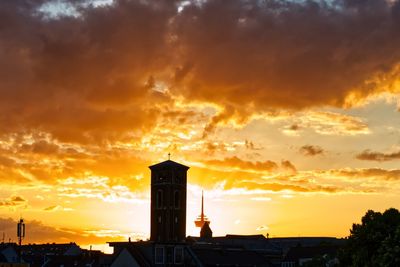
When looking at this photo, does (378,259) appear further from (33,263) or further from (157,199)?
(33,263)

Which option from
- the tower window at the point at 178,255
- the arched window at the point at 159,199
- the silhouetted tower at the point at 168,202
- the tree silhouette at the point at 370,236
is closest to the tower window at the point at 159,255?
the tower window at the point at 178,255

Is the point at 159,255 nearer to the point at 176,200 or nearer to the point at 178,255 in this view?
the point at 178,255

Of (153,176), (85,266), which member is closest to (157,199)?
(153,176)

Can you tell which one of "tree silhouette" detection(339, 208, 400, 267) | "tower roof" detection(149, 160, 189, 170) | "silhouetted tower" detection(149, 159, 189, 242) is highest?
"tower roof" detection(149, 160, 189, 170)

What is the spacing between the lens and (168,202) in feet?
476

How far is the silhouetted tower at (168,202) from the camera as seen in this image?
14450cm

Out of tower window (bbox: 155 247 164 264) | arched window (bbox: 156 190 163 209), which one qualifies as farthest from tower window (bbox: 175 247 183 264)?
arched window (bbox: 156 190 163 209)

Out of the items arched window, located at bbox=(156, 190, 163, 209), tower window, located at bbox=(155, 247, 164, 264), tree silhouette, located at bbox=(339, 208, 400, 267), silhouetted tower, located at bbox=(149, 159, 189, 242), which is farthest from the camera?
arched window, located at bbox=(156, 190, 163, 209)

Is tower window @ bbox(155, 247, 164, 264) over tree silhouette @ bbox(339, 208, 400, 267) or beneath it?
over

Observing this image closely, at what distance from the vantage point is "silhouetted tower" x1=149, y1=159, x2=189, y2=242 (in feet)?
474

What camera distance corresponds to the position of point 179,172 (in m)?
147

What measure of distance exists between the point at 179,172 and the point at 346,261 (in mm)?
84989

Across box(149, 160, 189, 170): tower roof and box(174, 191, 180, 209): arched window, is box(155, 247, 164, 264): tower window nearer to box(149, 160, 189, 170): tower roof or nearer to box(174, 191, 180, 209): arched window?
box(174, 191, 180, 209): arched window

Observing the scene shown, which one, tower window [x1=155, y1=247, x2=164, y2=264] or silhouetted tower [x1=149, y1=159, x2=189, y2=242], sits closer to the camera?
tower window [x1=155, y1=247, x2=164, y2=264]
